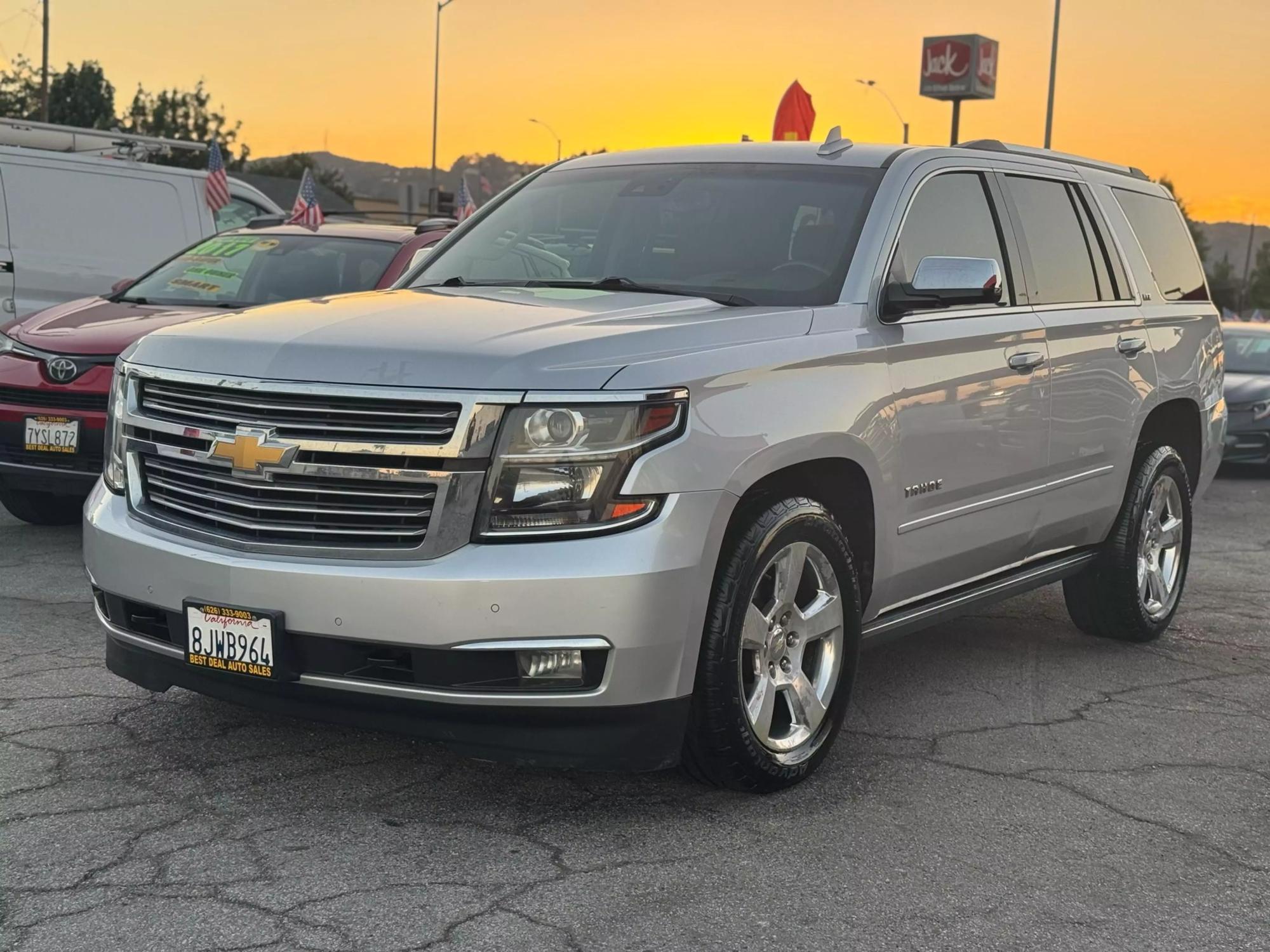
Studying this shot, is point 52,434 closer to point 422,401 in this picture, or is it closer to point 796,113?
point 422,401

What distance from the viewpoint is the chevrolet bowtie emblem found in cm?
391

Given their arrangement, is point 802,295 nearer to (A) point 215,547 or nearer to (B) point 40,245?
(A) point 215,547

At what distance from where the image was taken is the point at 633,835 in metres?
4.05

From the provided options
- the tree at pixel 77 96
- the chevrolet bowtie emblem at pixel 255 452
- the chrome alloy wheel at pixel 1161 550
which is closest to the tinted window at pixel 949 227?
the chrome alloy wheel at pixel 1161 550

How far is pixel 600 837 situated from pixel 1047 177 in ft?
11.2

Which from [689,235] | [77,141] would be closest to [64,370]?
[689,235]

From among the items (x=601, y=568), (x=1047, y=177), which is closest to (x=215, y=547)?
(x=601, y=568)

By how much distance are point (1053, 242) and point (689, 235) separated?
164cm

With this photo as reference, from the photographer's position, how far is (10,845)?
12.4 feet

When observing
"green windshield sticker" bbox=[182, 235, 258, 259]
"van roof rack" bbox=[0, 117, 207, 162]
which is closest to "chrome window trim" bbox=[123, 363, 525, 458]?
"green windshield sticker" bbox=[182, 235, 258, 259]

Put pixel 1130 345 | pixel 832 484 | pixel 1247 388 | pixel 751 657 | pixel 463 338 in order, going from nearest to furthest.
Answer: pixel 463 338
pixel 751 657
pixel 832 484
pixel 1130 345
pixel 1247 388

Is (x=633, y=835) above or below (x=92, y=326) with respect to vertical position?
below

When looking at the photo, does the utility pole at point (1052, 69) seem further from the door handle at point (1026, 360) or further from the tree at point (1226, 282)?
the tree at point (1226, 282)

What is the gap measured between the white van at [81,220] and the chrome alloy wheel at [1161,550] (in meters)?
7.35
